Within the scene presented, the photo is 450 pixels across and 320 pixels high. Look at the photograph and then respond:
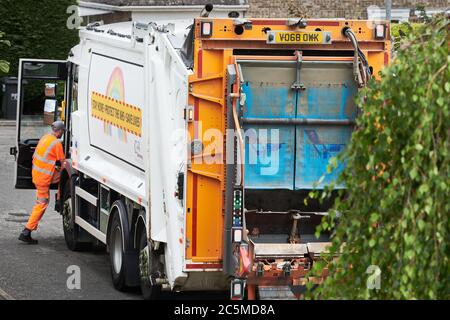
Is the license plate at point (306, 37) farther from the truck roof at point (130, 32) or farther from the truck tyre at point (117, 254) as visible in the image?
the truck tyre at point (117, 254)

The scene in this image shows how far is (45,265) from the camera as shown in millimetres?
14539

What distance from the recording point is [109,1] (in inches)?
1534

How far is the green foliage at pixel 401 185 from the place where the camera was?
19.8 ft

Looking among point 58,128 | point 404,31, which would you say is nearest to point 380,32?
point 404,31

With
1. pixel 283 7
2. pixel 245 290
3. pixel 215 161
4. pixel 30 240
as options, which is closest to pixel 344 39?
pixel 215 161

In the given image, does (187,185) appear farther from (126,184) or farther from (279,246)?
(126,184)

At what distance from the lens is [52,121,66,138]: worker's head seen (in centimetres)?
1584

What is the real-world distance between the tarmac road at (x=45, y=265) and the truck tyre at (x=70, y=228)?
122 mm

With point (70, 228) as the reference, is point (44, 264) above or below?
below

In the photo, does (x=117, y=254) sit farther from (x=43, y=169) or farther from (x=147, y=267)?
(x=43, y=169)

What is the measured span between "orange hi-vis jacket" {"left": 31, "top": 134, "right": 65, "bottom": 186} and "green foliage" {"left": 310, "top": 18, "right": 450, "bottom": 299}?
32.4ft

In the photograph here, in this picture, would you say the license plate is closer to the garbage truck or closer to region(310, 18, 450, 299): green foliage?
the garbage truck

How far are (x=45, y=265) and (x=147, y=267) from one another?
9.23ft

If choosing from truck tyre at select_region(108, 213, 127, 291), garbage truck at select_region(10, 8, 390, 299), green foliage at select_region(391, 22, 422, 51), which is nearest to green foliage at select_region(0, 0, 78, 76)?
truck tyre at select_region(108, 213, 127, 291)
